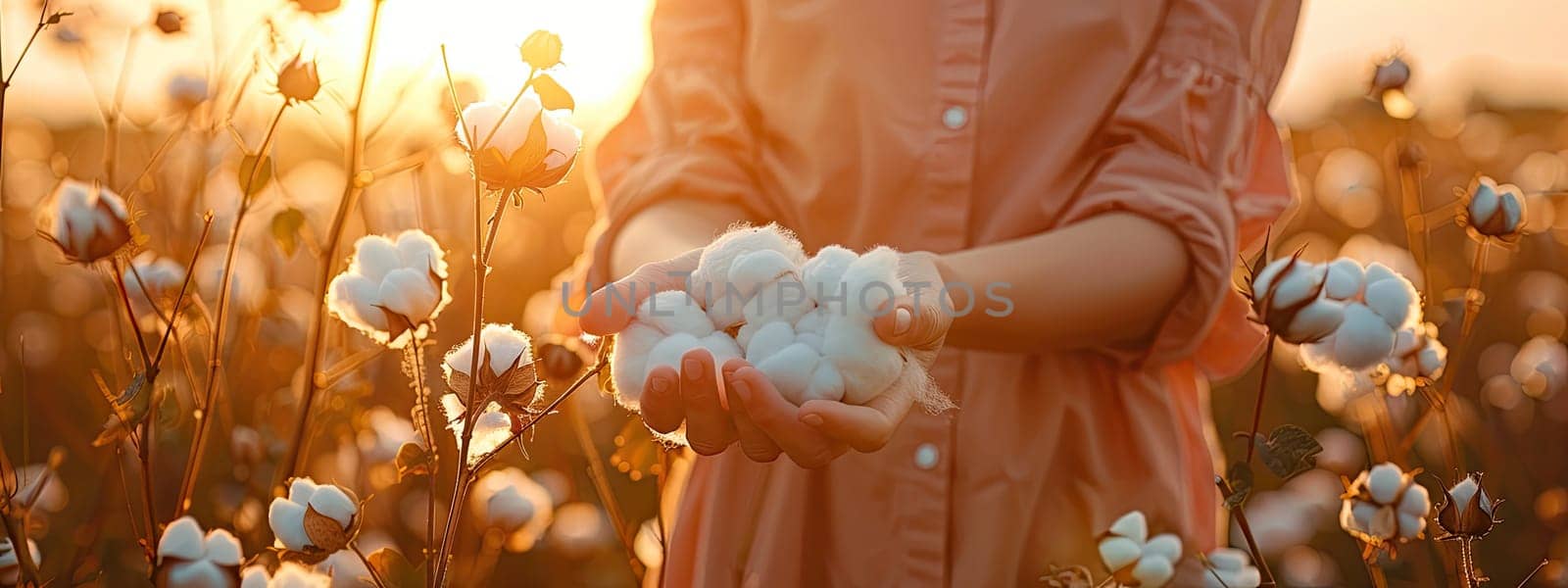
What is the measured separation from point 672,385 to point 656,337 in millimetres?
51

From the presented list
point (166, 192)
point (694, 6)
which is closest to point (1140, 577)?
point (694, 6)

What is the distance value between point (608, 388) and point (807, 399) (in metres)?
0.16

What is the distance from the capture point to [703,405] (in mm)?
512

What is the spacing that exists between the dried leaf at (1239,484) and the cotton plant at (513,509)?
56 centimetres

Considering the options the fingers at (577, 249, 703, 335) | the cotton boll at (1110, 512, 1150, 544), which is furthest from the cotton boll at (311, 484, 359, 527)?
the cotton boll at (1110, 512, 1150, 544)

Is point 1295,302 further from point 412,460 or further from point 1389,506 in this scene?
point 412,460

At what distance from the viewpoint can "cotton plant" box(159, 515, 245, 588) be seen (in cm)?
48

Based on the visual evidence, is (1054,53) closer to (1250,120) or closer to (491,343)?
(1250,120)

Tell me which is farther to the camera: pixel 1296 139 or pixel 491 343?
pixel 1296 139

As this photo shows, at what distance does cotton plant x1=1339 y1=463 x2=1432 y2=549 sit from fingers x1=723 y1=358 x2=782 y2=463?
1.01ft

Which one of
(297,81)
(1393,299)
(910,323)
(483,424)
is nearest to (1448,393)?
(1393,299)

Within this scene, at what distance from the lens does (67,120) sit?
9.36 ft

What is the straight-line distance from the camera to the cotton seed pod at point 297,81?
0.62 m

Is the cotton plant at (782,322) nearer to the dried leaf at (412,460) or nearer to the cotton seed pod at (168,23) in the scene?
the dried leaf at (412,460)
